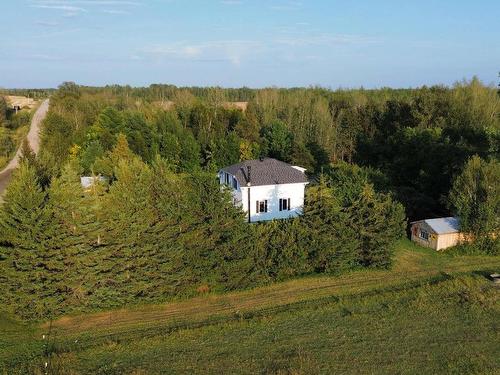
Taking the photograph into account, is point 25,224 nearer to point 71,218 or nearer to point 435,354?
point 71,218

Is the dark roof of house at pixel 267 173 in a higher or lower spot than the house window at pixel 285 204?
higher

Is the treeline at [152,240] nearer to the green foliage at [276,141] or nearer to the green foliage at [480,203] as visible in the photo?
the green foliage at [480,203]

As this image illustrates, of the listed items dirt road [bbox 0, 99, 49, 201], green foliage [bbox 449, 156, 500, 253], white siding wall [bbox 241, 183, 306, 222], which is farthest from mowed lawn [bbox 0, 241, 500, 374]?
dirt road [bbox 0, 99, 49, 201]

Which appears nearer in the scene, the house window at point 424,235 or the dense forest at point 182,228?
the dense forest at point 182,228

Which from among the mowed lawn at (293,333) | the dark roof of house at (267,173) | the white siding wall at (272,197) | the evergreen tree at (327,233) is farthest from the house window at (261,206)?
the mowed lawn at (293,333)

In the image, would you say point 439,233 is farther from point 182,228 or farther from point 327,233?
point 182,228

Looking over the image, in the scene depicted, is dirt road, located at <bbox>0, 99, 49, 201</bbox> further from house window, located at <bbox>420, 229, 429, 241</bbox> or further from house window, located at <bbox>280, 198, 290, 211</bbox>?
house window, located at <bbox>420, 229, 429, 241</bbox>

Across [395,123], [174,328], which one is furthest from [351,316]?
[395,123]

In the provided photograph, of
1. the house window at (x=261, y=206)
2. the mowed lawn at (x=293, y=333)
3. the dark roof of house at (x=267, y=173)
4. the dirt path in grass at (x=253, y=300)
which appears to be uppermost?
the dark roof of house at (x=267, y=173)
